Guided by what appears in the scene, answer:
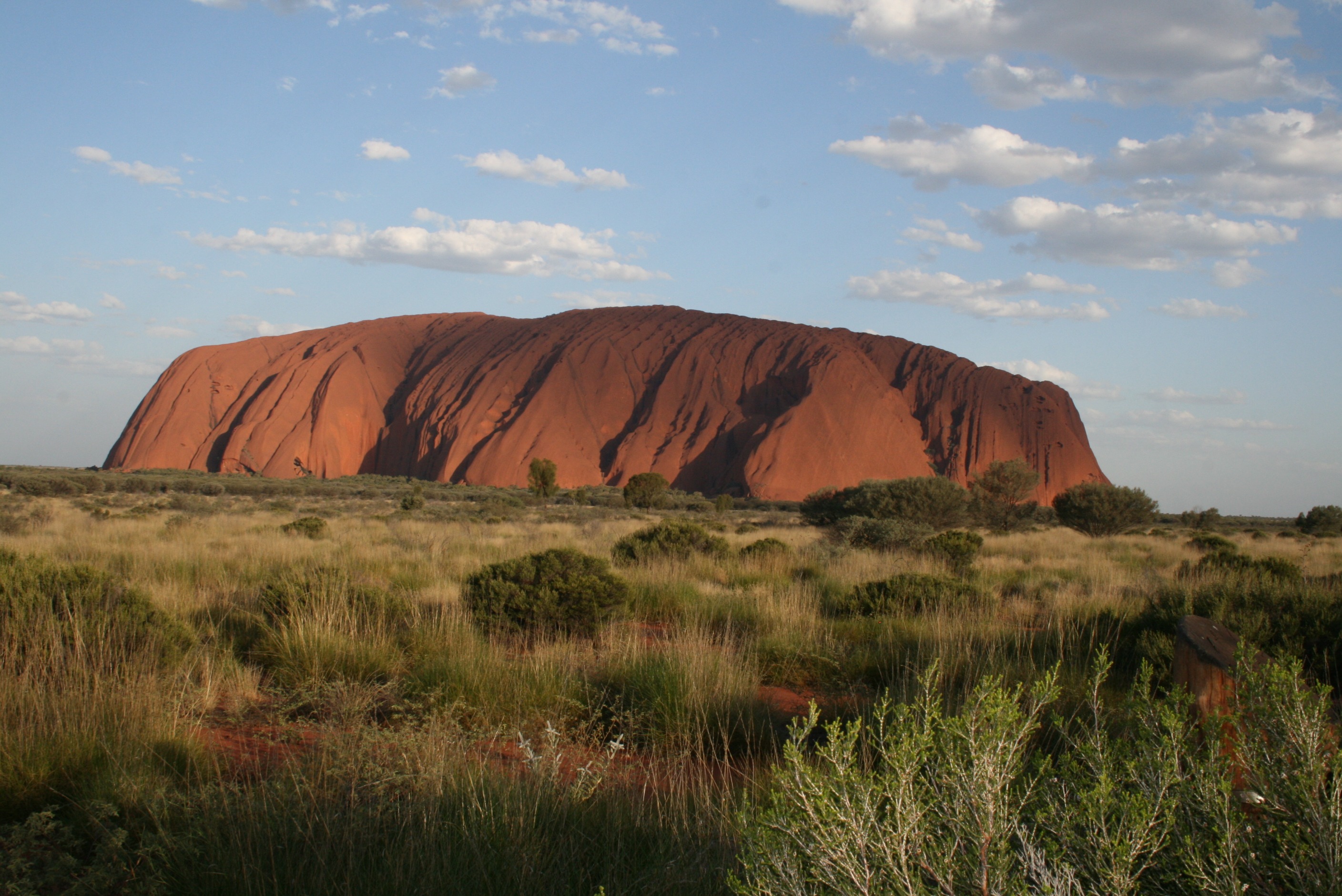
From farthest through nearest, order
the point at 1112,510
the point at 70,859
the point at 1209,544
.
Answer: the point at 1112,510
the point at 1209,544
the point at 70,859

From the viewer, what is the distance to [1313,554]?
672 inches

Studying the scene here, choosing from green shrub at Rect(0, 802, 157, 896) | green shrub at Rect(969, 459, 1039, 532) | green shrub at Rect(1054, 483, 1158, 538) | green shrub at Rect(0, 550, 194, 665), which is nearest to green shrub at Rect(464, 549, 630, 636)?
green shrub at Rect(0, 550, 194, 665)

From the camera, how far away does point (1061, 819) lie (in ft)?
5.51

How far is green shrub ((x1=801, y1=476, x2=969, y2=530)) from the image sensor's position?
22625 mm

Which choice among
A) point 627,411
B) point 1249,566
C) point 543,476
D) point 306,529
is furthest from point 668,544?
point 627,411

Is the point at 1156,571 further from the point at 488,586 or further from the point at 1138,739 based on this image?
the point at 1138,739

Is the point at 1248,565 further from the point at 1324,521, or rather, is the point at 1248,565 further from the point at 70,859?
the point at 1324,521

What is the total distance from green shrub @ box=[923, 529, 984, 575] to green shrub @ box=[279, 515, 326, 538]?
11243 millimetres

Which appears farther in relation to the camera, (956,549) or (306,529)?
(306,529)

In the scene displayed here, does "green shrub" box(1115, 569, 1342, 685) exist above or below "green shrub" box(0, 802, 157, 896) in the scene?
above

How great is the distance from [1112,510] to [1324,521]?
11.7 m

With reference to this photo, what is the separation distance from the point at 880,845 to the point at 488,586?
6405 mm

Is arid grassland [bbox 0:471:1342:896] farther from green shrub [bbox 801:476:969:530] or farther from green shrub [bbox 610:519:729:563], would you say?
green shrub [bbox 801:476:969:530]

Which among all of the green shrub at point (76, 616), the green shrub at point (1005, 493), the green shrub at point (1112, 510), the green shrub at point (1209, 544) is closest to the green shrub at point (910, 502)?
the green shrub at point (1112, 510)
